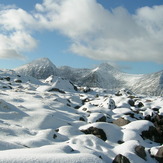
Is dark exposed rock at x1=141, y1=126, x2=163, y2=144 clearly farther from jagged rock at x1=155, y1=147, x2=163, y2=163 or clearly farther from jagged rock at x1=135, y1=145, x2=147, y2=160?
jagged rock at x1=135, y1=145, x2=147, y2=160

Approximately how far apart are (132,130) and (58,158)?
988 cm

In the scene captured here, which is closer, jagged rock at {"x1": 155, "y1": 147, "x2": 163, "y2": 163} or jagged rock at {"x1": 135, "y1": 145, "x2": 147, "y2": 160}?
jagged rock at {"x1": 135, "y1": 145, "x2": 147, "y2": 160}

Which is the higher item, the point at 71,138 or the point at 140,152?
the point at 71,138

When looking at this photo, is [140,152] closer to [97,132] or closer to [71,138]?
[97,132]

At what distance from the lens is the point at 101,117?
2073 cm

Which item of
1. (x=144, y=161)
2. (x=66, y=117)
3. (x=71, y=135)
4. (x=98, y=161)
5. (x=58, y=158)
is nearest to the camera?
(x=58, y=158)

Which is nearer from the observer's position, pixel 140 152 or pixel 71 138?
pixel 140 152

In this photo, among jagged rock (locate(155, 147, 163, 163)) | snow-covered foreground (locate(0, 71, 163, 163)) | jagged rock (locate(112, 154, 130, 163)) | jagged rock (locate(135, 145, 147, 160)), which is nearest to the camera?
snow-covered foreground (locate(0, 71, 163, 163))

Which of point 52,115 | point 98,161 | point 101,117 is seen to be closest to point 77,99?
point 101,117

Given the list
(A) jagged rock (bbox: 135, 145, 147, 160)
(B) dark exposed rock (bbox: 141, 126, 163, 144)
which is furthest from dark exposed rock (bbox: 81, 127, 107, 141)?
(B) dark exposed rock (bbox: 141, 126, 163, 144)

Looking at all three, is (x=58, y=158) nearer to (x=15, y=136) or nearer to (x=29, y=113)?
(x=15, y=136)

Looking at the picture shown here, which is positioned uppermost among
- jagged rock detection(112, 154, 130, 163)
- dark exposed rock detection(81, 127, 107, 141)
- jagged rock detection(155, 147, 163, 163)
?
dark exposed rock detection(81, 127, 107, 141)

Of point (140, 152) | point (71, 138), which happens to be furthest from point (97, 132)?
point (140, 152)

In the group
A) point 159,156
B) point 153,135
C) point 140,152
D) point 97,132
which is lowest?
point 159,156
